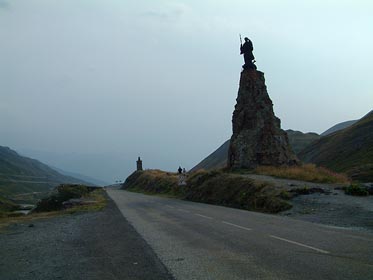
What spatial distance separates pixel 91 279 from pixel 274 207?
697 inches

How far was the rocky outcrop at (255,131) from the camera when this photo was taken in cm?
4209

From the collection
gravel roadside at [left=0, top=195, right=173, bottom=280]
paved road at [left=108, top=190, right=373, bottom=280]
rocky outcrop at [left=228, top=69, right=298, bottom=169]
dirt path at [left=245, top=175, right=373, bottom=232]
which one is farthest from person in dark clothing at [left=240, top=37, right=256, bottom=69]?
gravel roadside at [left=0, top=195, right=173, bottom=280]

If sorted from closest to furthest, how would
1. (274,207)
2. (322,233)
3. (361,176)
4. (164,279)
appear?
1. (164,279)
2. (322,233)
3. (274,207)
4. (361,176)

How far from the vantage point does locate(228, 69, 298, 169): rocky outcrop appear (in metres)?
42.1

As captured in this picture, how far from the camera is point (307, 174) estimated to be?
1346 inches

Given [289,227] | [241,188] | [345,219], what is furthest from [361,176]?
[289,227]

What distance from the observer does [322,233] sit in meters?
13.5

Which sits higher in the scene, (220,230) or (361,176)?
(361,176)

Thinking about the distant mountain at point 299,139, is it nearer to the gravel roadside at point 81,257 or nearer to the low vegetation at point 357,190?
the low vegetation at point 357,190

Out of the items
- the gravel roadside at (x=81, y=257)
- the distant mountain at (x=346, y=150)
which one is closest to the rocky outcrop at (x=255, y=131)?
the distant mountain at (x=346, y=150)

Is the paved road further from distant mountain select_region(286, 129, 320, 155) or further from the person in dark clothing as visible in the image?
distant mountain select_region(286, 129, 320, 155)

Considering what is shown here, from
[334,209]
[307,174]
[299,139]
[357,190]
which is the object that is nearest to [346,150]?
[307,174]

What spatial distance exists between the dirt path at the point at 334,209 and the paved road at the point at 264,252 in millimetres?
2118

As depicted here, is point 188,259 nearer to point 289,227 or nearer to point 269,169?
point 289,227
